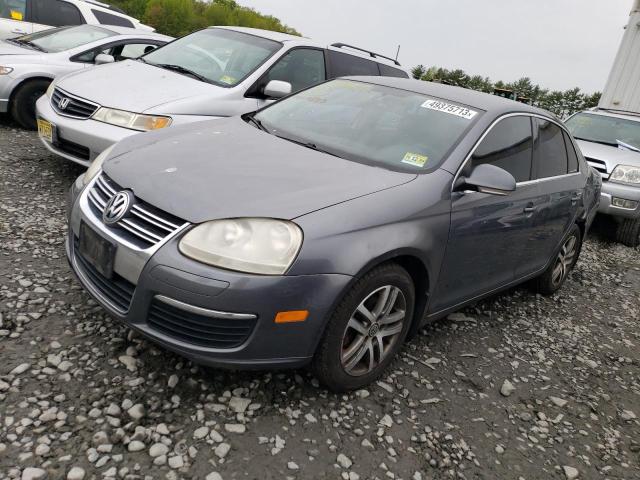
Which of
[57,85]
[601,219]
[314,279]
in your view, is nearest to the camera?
[314,279]

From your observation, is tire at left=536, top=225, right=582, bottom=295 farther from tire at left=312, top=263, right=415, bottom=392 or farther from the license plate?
the license plate

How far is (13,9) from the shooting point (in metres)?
8.40

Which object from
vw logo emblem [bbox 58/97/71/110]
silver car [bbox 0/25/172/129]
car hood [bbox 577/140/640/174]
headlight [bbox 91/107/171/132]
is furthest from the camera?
car hood [bbox 577/140/640/174]

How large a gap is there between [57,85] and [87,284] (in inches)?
122

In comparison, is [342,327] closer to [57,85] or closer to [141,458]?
[141,458]

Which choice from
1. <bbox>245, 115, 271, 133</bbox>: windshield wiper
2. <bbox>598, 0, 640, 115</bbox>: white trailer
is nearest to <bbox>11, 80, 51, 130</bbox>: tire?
<bbox>245, 115, 271, 133</bbox>: windshield wiper

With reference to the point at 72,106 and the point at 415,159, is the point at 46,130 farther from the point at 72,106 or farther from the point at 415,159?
the point at 415,159

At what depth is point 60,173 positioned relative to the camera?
4980 mm

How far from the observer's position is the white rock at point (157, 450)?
6.73 feet

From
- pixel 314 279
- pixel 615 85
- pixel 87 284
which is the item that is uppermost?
pixel 615 85

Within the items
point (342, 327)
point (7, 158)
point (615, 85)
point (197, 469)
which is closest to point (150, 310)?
point (197, 469)

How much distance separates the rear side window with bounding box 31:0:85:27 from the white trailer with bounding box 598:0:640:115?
9.59 meters

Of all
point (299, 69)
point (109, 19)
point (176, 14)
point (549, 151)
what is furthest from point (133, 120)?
point (176, 14)

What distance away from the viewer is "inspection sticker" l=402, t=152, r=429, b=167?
2.84 meters
